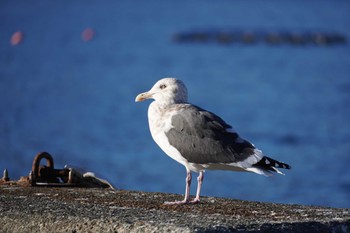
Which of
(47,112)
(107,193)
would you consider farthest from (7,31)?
(107,193)

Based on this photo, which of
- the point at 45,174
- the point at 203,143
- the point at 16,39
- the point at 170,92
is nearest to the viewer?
the point at 203,143

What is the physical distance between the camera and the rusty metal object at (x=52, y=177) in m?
7.51

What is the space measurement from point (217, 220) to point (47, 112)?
34.2 m

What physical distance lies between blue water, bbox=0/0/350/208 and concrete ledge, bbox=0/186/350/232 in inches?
530

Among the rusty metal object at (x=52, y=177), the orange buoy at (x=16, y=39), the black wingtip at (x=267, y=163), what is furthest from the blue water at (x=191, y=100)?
the black wingtip at (x=267, y=163)

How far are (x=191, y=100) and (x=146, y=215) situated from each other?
33422 mm

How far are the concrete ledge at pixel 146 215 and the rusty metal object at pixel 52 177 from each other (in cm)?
48

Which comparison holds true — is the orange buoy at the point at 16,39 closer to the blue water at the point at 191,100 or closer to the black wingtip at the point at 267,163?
the blue water at the point at 191,100

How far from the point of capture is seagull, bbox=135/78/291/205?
6.66 meters

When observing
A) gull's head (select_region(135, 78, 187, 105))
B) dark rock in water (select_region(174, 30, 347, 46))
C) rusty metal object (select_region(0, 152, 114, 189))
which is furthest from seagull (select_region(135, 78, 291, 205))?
dark rock in water (select_region(174, 30, 347, 46))

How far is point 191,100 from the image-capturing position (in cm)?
3938

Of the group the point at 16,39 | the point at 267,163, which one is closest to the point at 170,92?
the point at 267,163

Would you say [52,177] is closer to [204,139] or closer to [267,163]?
[204,139]

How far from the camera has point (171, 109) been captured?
280 inches
